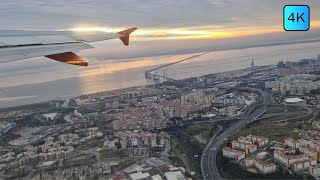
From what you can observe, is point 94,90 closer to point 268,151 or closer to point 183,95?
point 183,95

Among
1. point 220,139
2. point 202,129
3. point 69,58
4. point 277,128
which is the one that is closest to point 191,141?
point 220,139

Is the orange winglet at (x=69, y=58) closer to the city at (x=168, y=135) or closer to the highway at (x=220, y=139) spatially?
the city at (x=168, y=135)

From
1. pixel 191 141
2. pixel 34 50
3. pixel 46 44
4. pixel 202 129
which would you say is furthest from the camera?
pixel 202 129

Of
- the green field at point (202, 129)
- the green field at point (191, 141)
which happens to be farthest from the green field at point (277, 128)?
the green field at point (191, 141)

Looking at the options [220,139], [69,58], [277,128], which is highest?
[69,58]

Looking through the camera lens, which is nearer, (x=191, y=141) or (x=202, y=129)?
(x=191, y=141)

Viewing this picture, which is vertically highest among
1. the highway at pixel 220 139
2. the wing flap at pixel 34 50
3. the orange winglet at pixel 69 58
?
the wing flap at pixel 34 50

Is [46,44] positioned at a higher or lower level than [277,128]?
higher

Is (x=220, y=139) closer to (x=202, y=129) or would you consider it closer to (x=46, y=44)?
(x=202, y=129)
